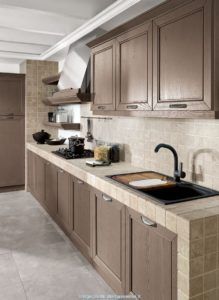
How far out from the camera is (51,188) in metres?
4.18

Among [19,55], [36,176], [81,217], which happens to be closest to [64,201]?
[81,217]

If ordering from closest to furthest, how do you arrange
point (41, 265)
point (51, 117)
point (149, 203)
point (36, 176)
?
point (149, 203), point (41, 265), point (36, 176), point (51, 117)

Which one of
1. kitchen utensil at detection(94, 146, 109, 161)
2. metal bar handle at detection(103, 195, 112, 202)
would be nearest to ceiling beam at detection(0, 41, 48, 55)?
kitchen utensil at detection(94, 146, 109, 161)

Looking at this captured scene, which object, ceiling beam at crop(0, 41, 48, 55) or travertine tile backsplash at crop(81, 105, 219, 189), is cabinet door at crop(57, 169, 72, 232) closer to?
travertine tile backsplash at crop(81, 105, 219, 189)

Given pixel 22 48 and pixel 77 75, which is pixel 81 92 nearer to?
pixel 77 75

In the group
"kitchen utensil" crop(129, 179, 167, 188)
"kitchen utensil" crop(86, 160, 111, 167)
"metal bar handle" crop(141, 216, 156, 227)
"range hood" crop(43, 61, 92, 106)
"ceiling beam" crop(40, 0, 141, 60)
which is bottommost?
"metal bar handle" crop(141, 216, 156, 227)

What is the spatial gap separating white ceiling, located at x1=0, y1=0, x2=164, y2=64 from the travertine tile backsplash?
3.49ft

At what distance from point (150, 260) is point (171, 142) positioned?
109cm

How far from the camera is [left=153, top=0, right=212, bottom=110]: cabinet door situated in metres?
1.88

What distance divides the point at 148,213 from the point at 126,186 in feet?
1.39

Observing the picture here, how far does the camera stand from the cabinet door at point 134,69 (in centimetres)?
244

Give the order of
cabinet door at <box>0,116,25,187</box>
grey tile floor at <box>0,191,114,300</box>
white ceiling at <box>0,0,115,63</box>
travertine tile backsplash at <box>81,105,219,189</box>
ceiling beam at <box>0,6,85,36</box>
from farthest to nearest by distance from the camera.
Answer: cabinet door at <box>0,116,25,187</box>
ceiling beam at <box>0,6,85,36</box>
white ceiling at <box>0,0,115,63</box>
grey tile floor at <box>0,191,114,300</box>
travertine tile backsplash at <box>81,105,219,189</box>

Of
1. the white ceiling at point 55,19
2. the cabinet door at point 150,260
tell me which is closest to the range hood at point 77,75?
the white ceiling at point 55,19

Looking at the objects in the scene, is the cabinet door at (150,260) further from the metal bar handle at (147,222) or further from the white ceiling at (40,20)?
the white ceiling at (40,20)
